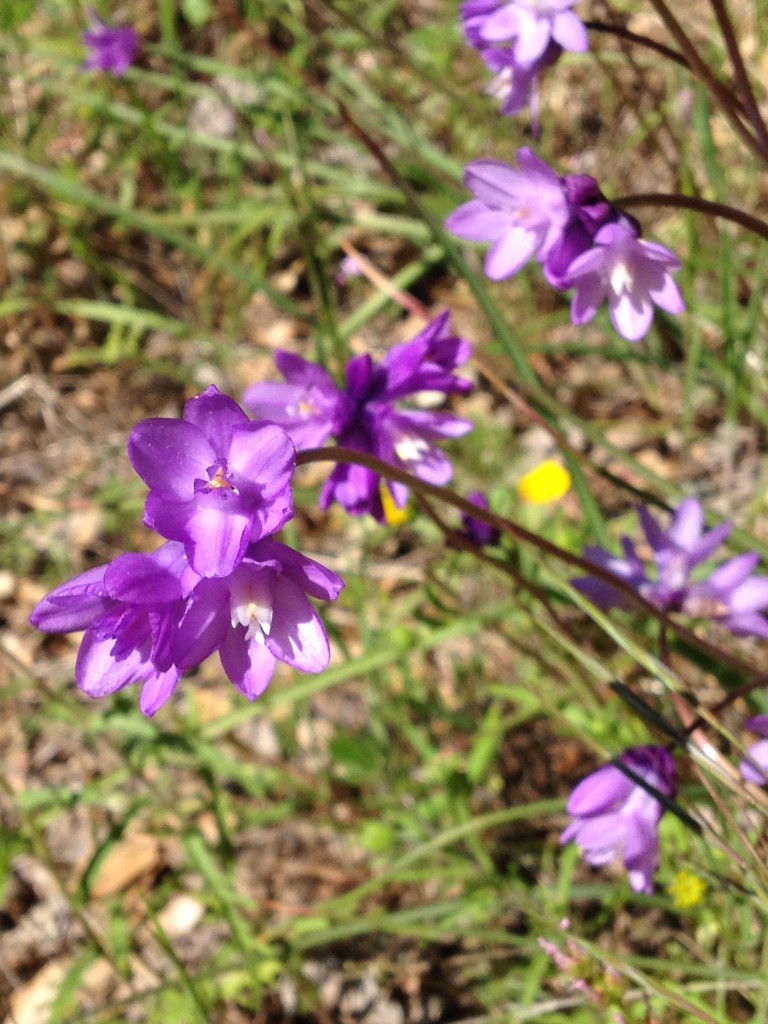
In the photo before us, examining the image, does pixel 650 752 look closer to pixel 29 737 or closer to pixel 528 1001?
pixel 528 1001

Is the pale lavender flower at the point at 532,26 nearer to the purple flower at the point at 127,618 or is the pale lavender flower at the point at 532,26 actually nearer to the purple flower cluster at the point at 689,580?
the purple flower cluster at the point at 689,580

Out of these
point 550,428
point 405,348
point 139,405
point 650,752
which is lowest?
point 139,405

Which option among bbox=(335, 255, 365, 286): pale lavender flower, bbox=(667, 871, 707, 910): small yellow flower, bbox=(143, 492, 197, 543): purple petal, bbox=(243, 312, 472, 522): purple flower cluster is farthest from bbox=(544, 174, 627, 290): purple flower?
bbox=(335, 255, 365, 286): pale lavender flower

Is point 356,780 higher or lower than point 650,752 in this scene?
lower

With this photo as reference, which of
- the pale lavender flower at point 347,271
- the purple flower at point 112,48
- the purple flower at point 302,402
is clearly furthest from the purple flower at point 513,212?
the purple flower at point 112,48

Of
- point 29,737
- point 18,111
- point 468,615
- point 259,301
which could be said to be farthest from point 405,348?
point 18,111
